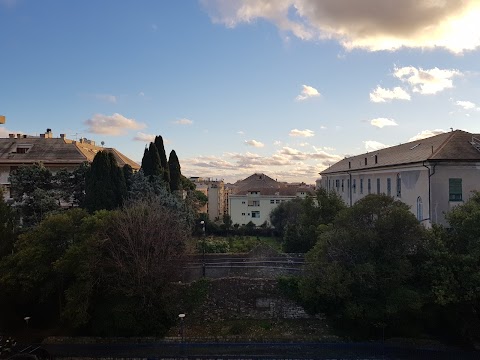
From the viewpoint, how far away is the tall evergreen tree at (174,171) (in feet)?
116

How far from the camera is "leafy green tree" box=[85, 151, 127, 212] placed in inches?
875

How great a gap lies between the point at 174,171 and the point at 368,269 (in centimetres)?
2441

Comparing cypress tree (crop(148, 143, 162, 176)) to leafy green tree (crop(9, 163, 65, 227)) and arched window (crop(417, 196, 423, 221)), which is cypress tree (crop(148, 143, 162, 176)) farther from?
arched window (crop(417, 196, 423, 221))

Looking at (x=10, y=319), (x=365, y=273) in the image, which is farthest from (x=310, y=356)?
(x=10, y=319)

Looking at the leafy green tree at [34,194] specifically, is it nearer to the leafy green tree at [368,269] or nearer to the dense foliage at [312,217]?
the dense foliage at [312,217]

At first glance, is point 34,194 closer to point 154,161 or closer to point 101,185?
point 101,185

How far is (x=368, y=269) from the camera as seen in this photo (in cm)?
1463

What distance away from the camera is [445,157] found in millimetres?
21328

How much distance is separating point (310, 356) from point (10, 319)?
1279 centimetres

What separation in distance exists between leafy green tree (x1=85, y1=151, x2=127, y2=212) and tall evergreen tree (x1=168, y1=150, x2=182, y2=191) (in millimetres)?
11792

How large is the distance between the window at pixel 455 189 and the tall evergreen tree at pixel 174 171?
848 inches

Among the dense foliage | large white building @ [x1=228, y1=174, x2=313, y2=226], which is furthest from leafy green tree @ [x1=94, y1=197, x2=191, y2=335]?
large white building @ [x1=228, y1=174, x2=313, y2=226]

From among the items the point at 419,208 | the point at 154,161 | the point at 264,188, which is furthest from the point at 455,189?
the point at 264,188

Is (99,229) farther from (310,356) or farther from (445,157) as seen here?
(445,157)
